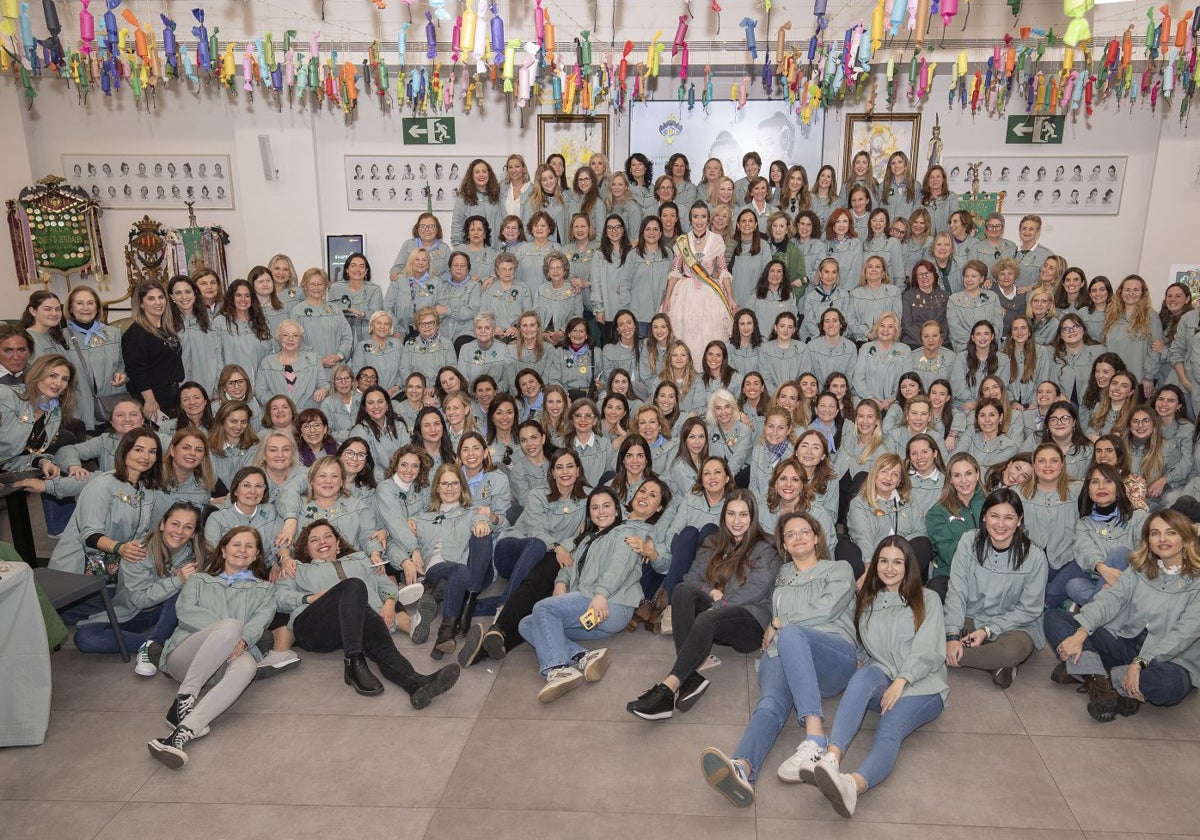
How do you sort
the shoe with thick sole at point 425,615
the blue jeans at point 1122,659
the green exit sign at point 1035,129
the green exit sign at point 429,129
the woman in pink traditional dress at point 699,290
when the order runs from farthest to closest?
the green exit sign at point 429,129
the green exit sign at point 1035,129
the woman in pink traditional dress at point 699,290
the shoe with thick sole at point 425,615
the blue jeans at point 1122,659

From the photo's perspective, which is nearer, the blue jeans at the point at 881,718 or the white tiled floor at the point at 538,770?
the white tiled floor at the point at 538,770

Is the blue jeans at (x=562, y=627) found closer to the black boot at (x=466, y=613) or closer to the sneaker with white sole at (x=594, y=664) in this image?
the sneaker with white sole at (x=594, y=664)

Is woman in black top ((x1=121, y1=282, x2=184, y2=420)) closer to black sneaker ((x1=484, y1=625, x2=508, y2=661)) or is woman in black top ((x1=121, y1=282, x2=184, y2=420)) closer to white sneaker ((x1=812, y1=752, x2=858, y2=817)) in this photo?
black sneaker ((x1=484, y1=625, x2=508, y2=661))

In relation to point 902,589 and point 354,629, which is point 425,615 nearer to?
point 354,629

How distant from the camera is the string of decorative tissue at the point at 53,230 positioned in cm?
984

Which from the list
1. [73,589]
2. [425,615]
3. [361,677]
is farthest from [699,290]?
[73,589]

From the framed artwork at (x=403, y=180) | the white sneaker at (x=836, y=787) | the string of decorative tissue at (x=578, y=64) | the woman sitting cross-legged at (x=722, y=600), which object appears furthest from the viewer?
the framed artwork at (x=403, y=180)

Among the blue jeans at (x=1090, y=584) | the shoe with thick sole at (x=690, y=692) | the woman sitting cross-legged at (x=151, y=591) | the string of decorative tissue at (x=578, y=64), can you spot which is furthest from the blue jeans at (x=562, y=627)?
the string of decorative tissue at (x=578, y=64)

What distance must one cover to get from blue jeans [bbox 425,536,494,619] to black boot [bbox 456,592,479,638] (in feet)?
0.07

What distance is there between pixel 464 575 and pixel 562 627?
72 cm

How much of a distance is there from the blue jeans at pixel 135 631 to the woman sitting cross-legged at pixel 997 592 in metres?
3.95

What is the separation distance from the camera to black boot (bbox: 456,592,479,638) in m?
5.02

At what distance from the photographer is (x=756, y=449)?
6.02 metres

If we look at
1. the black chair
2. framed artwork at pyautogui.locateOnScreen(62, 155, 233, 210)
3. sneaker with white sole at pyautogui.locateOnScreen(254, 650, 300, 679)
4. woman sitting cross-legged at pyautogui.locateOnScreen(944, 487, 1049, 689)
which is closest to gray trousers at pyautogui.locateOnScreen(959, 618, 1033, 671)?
woman sitting cross-legged at pyautogui.locateOnScreen(944, 487, 1049, 689)
